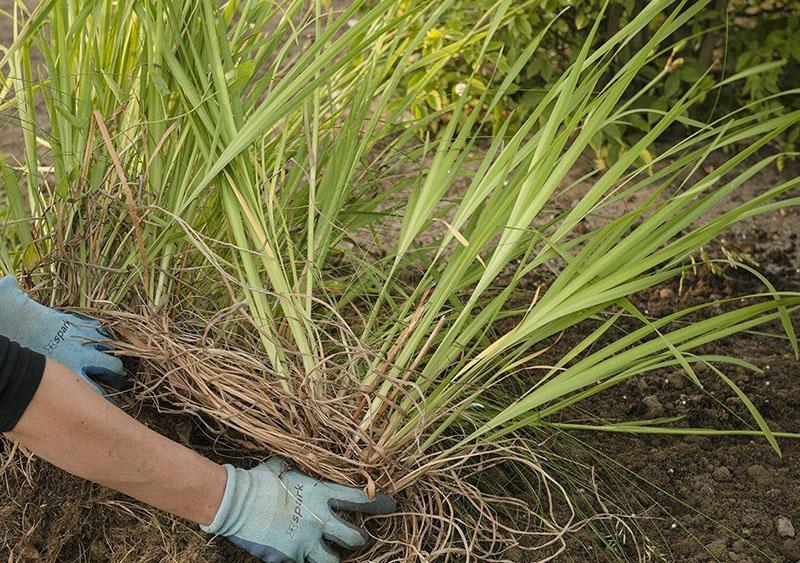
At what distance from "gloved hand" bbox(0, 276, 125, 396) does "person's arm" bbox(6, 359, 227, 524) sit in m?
0.24

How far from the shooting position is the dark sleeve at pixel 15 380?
4.05 feet

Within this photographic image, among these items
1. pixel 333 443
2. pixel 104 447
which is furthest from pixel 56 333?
pixel 333 443

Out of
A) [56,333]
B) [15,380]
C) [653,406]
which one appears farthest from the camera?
[653,406]

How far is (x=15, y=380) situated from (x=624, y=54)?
6.85 feet

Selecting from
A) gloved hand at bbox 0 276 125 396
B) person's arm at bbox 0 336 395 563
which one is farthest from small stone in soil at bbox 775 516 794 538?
gloved hand at bbox 0 276 125 396

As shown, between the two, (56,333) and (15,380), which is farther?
(56,333)

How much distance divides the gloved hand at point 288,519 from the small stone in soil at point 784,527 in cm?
70

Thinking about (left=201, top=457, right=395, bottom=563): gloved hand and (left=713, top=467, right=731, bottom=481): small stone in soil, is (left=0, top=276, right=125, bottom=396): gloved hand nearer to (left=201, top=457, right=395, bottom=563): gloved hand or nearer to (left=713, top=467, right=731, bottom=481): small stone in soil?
(left=201, top=457, right=395, bottom=563): gloved hand

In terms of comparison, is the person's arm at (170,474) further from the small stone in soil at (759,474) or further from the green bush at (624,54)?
the green bush at (624,54)

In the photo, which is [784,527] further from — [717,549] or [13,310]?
[13,310]

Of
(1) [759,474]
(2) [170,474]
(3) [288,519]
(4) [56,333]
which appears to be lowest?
(1) [759,474]

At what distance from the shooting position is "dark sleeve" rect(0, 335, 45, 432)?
4.05ft

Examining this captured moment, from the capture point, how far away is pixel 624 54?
2801 millimetres

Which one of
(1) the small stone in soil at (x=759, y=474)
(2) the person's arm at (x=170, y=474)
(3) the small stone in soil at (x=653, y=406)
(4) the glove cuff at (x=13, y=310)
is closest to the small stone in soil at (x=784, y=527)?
(1) the small stone in soil at (x=759, y=474)
